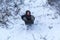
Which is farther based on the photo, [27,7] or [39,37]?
[27,7]

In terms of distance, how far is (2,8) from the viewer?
711cm

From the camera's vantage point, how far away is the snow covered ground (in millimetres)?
6234

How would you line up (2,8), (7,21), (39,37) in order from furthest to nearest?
(2,8), (7,21), (39,37)

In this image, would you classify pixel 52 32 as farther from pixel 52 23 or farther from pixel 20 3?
pixel 20 3

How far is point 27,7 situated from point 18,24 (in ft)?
2.99

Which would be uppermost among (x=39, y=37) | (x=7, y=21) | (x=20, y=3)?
(x=20, y=3)

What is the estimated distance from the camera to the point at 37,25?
662cm

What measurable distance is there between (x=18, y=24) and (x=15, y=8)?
0.82 metres

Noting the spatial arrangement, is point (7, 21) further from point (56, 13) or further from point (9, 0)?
point (56, 13)

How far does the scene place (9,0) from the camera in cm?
739

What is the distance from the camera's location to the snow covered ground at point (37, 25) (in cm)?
623

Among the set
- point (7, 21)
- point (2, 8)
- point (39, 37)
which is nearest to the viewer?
point (39, 37)

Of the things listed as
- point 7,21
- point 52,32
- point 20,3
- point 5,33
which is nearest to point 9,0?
point 20,3

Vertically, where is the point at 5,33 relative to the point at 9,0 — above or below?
below
